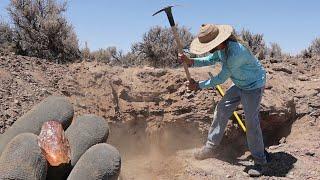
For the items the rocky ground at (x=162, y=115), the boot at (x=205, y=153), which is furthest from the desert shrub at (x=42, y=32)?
the boot at (x=205, y=153)

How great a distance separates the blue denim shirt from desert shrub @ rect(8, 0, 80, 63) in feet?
18.2

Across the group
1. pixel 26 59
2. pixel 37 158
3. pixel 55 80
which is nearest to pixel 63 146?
pixel 37 158

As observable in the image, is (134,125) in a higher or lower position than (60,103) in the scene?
lower

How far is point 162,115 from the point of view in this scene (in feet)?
22.6

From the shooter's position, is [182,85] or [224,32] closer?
[224,32]

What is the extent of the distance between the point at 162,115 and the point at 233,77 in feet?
5.12

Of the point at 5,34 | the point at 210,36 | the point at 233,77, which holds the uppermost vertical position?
the point at 5,34

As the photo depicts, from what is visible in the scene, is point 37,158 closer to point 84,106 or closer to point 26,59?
point 84,106

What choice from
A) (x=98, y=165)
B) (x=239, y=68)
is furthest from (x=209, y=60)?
(x=98, y=165)

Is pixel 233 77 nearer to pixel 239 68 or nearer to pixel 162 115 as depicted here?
pixel 239 68

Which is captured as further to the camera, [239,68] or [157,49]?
[157,49]

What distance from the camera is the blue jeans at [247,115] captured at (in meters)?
5.75

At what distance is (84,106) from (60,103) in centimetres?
191

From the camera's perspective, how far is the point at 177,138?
22.8ft
